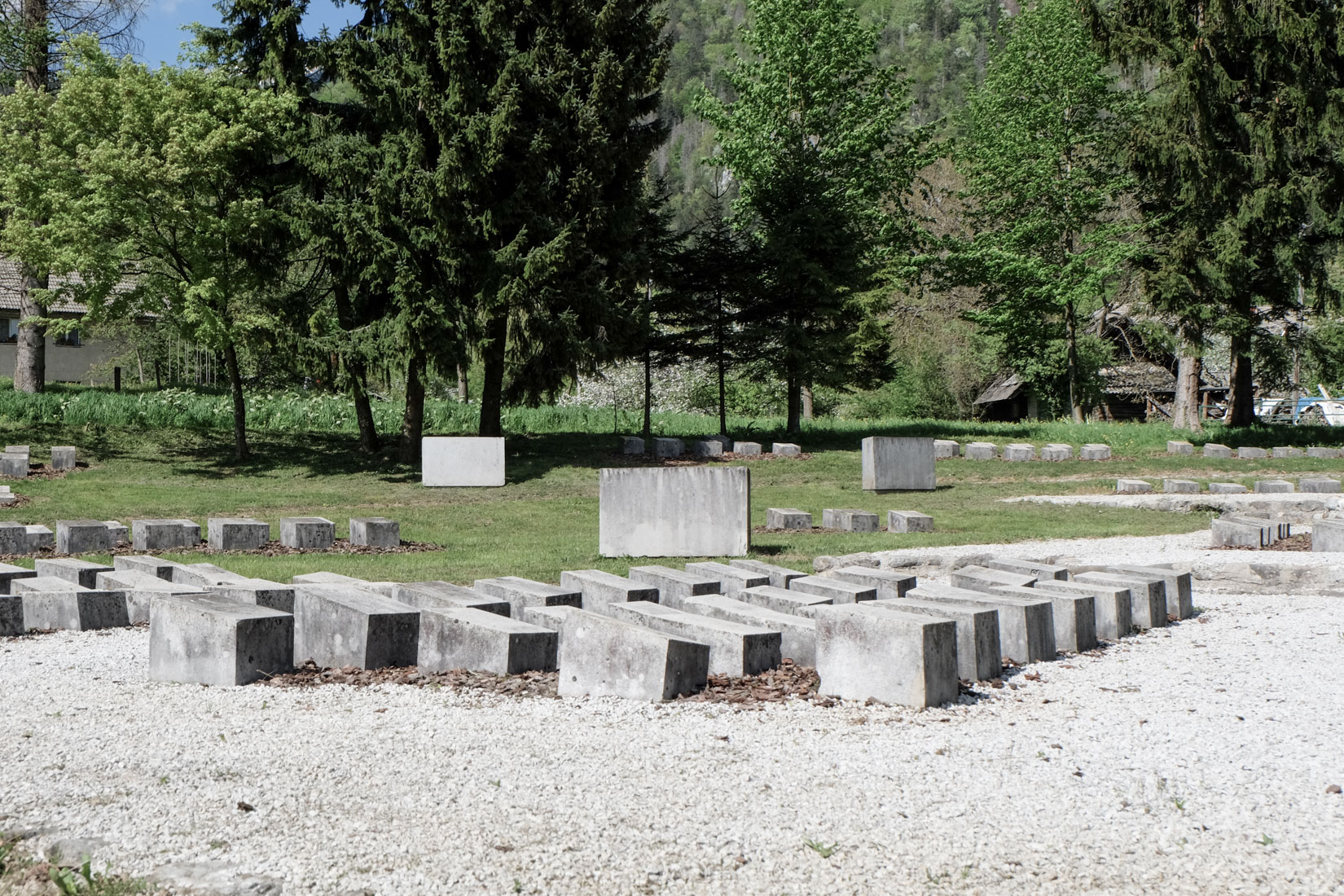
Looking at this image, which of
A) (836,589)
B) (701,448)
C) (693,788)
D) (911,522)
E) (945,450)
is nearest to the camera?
(693,788)

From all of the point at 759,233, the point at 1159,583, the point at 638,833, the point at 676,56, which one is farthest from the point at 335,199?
the point at 676,56

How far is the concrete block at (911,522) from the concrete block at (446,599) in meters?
8.11

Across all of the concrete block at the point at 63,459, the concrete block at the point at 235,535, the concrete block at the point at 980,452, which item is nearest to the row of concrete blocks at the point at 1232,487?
the concrete block at the point at 980,452

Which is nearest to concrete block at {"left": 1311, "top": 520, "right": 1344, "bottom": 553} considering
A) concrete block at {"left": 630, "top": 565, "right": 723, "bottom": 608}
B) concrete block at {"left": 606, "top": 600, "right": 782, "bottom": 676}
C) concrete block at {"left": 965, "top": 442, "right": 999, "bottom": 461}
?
concrete block at {"left": 630, "top": 565, "right": 723, "bottom": 608}

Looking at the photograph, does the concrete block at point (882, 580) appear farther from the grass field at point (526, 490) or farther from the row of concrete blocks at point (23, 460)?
the row of concrete blocks at point (23, 460)

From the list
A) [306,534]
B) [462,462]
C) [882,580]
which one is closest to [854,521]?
[306,534]

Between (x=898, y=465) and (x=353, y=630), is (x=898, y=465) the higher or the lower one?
the higher one

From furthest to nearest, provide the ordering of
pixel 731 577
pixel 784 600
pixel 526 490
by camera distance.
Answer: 1. pixel 526 490
2. pixel 731 577
3. pixel 784 600

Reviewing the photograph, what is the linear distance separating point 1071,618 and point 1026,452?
1815 centimetres

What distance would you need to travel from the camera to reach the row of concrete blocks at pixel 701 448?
2444cm

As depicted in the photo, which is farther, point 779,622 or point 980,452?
point 980,452

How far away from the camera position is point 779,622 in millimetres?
5891

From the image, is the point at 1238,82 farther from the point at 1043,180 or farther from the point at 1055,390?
the point at 1055,390

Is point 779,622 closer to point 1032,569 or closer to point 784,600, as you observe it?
point 784,600
